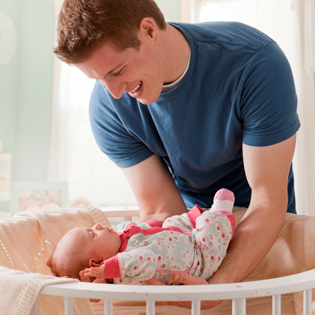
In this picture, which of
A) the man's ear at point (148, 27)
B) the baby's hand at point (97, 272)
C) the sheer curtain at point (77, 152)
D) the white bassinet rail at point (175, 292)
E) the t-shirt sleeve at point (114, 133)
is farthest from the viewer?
the sheer curtain at point (77, 152)

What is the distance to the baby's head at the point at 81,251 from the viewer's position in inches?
41.8

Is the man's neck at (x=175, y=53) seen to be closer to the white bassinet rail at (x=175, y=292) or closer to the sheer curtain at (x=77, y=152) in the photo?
the white bassinet rail at (x=175, y=292)

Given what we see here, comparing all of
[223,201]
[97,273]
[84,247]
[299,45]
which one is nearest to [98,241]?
[84,247]

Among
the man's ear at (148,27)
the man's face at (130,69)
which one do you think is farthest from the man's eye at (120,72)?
the man's ear at (148,27)

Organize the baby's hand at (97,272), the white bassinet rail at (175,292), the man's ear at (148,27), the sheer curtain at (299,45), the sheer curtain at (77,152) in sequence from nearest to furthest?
1. the white bassinet rail at (175,292)
2. the baby's hand at (97,272)
3. the man's ear at (148,27)
4. the sheer curtain at (299,45)
5. the sheer curtain at (77,152)

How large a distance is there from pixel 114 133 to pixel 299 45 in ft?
6.78

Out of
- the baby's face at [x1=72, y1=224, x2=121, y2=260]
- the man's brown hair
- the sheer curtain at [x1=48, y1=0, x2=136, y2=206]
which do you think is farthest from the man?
the sheer curtain at [x1=48, y1=0, x2=136, y2=206]

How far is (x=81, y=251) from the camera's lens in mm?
1072

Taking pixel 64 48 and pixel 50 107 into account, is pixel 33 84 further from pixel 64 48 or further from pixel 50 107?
pixel 64 48

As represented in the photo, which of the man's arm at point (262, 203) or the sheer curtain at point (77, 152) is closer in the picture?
the man's arm at point (262, 203)

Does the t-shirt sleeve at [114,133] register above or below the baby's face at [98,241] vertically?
above

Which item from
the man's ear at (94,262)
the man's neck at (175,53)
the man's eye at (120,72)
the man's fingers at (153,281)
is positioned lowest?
the man's fingers at (153,281)

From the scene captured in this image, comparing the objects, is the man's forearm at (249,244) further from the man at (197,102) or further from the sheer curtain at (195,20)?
the sheer curtain at (195,20)

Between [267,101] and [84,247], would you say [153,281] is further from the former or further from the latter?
[267,101]
